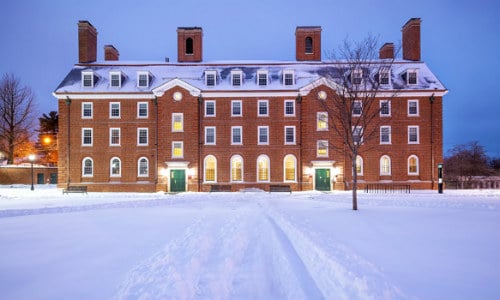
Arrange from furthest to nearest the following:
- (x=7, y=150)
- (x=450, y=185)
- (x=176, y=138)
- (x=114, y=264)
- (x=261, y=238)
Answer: (x=7, y=150) → (x=450, y=185) → (x=176, y=138) → (x=261, y=238) → (x=114, y=264)

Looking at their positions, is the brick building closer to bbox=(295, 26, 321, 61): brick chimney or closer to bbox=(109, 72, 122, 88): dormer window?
bbox=(109, 72, 122, 88): dormer window

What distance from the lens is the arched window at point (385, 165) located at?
33344 mm

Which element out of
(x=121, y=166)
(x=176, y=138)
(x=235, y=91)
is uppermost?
(x=235, y=91)

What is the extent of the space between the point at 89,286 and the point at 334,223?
8.16 meters

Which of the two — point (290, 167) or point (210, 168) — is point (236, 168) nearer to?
point (210, 168)

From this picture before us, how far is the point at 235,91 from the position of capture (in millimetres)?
33531

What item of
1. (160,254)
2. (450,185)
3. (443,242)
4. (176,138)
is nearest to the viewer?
(160,254)

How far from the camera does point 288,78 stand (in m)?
34.2

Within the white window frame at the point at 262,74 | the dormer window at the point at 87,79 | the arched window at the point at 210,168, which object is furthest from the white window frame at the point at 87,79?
the white window frame at the point at 262,74

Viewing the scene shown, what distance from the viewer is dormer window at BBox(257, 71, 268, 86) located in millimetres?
34156

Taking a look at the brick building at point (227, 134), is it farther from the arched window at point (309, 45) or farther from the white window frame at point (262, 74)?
the arched window at point (309, 45)

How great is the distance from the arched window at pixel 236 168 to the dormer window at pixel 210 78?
8022 mm

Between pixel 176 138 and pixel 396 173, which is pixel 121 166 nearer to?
pixel 176 138

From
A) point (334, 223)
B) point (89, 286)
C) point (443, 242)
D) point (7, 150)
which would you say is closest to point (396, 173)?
point (334, 223)
